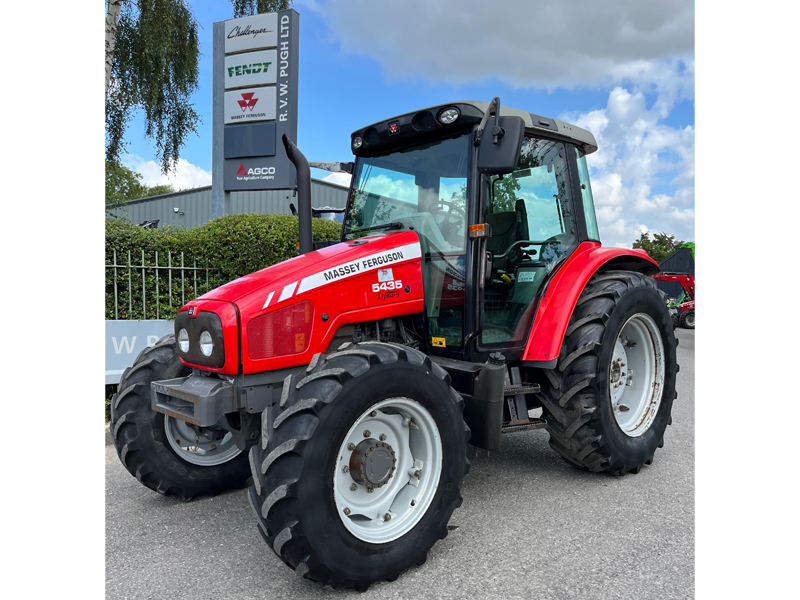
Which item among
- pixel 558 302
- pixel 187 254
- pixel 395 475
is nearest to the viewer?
pixel 395 475

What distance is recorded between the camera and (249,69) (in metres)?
8.77

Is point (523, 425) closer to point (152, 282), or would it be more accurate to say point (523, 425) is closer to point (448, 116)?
point (448, 116)

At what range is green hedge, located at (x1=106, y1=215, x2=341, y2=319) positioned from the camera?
584cm

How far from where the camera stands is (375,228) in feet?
12.2

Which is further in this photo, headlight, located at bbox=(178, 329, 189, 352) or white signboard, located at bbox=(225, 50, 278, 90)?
white signboard, located at bbox=(225, 50, 278, 90)

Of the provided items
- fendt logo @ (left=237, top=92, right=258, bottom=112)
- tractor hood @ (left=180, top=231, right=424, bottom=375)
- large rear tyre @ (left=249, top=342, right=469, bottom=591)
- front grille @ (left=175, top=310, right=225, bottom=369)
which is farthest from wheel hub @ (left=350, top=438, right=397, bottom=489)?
fendt logo @ (left=237, top=92, right=258, bottom=112)

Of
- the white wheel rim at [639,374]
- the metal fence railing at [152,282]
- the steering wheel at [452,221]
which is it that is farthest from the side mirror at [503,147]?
the metal fence railing at [152,282]

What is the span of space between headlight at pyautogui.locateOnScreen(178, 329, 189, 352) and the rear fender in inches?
82.4

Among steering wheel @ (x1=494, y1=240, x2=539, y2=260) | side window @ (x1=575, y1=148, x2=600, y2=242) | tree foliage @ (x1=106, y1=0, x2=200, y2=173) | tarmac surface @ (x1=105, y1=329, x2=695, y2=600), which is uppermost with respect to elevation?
tree foliage @ (x1=106, y1=0, x2=200, y2=173)

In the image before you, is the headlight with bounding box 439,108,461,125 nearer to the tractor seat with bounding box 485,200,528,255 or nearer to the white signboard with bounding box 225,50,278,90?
the tractor seat with bounding box 485,200,528,255

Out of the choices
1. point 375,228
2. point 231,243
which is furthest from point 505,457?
point 231,243

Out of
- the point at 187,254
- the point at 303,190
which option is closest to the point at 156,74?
the point at 187,254

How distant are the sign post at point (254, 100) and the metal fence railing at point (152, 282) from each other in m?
2.73

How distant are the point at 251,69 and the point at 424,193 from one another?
254 inches
